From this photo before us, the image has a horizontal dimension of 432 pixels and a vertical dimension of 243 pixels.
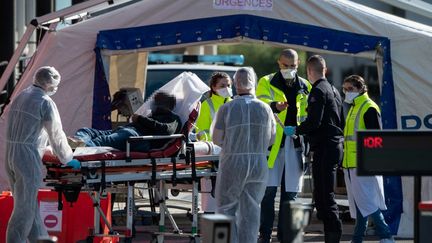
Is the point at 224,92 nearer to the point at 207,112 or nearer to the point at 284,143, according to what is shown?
the point at 207,112

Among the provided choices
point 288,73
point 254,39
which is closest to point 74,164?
point 288,73

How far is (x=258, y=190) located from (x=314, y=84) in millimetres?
1645

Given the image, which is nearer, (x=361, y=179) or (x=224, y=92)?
(x=361, y=179)

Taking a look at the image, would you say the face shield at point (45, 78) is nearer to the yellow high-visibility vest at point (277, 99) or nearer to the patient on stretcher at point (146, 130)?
the patient on stretcher at point (146, 130)

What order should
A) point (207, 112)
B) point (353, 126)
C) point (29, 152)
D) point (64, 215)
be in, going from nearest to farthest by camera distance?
point (29, 152) < point (64, 215) < point (353, 126) < point (207, 112)

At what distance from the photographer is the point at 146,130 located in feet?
41.0

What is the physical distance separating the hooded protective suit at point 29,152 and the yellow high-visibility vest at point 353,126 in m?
3.48

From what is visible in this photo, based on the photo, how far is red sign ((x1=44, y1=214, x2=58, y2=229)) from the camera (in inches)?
487

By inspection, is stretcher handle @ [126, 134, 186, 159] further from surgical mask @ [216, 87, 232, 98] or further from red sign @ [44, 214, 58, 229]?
surgical mask @ [216, 87, 232, 98]

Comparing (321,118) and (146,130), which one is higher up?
(321,118)

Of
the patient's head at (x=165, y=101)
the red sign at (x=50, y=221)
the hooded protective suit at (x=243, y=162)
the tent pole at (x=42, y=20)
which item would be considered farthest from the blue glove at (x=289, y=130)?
the tent pole at (x=42, y=20)

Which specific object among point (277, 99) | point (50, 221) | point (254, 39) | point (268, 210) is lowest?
point (50, 221)

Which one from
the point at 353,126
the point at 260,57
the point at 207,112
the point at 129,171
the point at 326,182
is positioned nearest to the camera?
the point at 129,171

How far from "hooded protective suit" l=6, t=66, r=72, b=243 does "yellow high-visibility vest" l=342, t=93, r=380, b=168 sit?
3.48 meters
